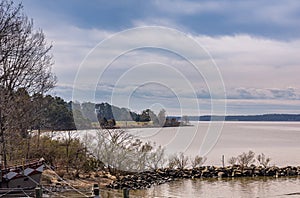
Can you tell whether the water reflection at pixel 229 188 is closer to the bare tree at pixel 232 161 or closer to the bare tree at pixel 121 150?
the bare tree at pixel 121 150

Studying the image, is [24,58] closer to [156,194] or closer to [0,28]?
[0,28]

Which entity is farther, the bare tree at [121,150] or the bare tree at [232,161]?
the bare tree at [232,161]

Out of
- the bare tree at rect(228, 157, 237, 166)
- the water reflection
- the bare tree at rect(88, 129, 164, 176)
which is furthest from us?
the bare tree at rect(228, 157, 237, 166)

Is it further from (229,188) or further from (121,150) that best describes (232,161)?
(121,150)

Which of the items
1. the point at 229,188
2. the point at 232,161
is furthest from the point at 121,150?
the point at 232,161

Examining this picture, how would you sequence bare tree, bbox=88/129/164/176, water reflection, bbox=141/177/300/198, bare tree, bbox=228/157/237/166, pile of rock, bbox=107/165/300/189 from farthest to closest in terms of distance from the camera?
bare tree, bbox=228/157/237/166
pile of rock, bbox=107/165/300/189
bare tree, bbox=88/129/164/176
water reflection, bbox=141/177/300/198

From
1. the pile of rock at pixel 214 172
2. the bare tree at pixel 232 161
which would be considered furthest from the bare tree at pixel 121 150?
the bare tree at pixel 232 161

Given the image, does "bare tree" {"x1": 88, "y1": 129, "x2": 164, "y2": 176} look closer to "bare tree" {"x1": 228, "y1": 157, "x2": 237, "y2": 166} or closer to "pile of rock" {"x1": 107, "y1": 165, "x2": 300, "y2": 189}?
"pile of rock" {"x1": 107, "y1": 165, "x2": 300, "y2": 189}

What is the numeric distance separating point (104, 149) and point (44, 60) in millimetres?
5507

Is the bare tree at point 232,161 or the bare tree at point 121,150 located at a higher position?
the bare tree at point 121,150

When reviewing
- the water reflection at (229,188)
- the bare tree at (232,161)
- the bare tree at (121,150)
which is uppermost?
the bare tree at (121,150)

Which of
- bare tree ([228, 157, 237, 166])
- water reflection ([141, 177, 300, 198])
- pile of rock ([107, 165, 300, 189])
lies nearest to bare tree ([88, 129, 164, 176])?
Result: pile of rock ([107, 165, 300, 189])

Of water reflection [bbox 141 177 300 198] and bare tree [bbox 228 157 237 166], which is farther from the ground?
bare tree [bbox 228 157 237 166]

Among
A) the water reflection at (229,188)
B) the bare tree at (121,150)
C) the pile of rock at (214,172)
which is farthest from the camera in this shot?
the pile of rock at (214,172)
